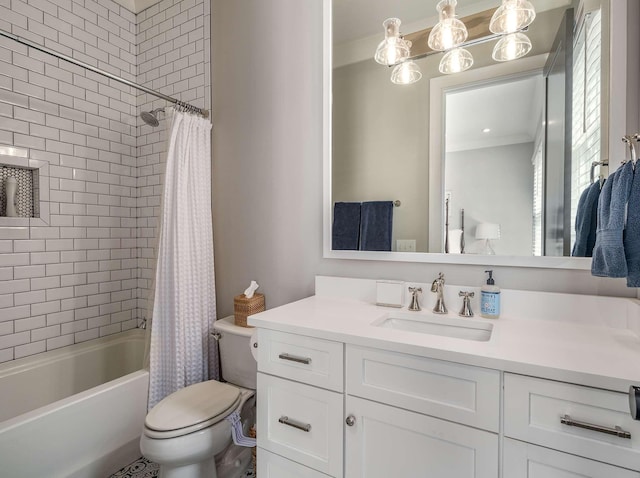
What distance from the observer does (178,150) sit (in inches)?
73.0

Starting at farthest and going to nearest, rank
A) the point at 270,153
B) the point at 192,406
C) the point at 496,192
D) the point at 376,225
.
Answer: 1. the point at 270,153
2. the point at 376,225
3. the point at 192,406
4. the point at 496,192

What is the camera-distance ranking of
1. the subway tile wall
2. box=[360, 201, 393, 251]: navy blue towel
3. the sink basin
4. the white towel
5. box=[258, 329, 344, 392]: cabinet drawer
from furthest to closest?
1. the subway tile wall
2. box=[360, 201, 393, 251]: navy blue towel
3. the white towel
4. the sink basin
5. box=[258, 329, 344, 392]: cabinet drawer

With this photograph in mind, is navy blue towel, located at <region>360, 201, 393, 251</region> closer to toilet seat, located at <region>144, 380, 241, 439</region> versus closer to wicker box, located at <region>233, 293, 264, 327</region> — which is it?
wicker box, located at <region>233, 293, 264, 327</region>

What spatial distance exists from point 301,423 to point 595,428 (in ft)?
2.69

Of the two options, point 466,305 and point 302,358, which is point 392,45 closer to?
point 466,305

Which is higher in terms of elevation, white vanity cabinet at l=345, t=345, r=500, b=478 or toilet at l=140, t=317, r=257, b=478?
white vanity cabinet at l=345, t=345, r=500, b=478

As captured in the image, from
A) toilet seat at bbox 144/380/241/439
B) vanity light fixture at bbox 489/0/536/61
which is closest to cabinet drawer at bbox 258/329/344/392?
toilet seat at bbox 144/380/241/439

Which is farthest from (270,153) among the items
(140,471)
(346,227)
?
(140,471)

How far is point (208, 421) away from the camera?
4.50 feet

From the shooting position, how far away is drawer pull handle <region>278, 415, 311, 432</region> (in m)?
1.12

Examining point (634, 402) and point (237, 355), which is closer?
point (634, 402)

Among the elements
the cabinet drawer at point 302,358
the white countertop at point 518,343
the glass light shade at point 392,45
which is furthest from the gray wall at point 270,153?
the cabinet drawer at point 302,358

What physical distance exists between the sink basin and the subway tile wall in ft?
5.84

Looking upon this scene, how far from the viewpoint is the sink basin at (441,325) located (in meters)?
1.22
